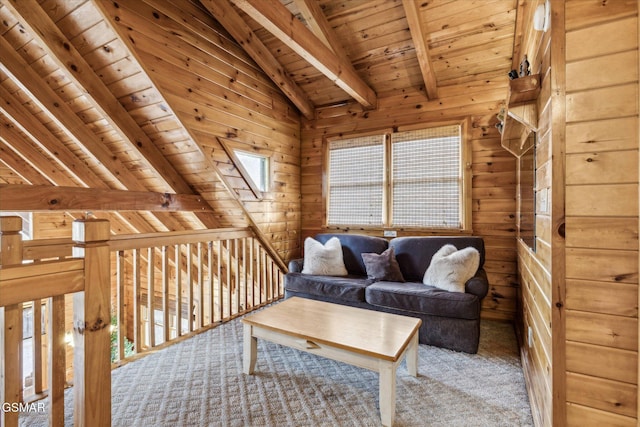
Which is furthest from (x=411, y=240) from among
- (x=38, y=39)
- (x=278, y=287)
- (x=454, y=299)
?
(x=38, y=39)

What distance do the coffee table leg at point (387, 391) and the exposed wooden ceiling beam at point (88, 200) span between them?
287 centimetres

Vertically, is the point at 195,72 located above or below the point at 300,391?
→ above

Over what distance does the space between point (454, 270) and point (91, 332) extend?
8.39ft

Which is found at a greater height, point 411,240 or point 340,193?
point 340,193

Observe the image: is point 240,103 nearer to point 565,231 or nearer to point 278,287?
point 278,287

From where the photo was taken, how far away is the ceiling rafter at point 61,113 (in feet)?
8.21

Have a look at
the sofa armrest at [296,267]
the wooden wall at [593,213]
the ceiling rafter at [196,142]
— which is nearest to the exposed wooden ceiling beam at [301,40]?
the ceiling rafter at [196,142]

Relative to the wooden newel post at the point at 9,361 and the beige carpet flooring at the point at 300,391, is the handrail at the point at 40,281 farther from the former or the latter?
the beige carpet flooring at the point at 300,391

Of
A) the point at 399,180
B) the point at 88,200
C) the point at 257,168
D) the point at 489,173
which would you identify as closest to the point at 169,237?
the point at 88,200

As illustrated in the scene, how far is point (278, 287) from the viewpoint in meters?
4.14

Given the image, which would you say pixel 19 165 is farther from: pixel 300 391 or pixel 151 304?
pixel 300 391

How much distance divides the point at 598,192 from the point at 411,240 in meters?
2.15

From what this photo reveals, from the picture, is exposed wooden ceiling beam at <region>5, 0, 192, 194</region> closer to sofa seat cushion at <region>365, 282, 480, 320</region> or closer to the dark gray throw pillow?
the dark gray throw pillow

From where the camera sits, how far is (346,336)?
6.02 feet
